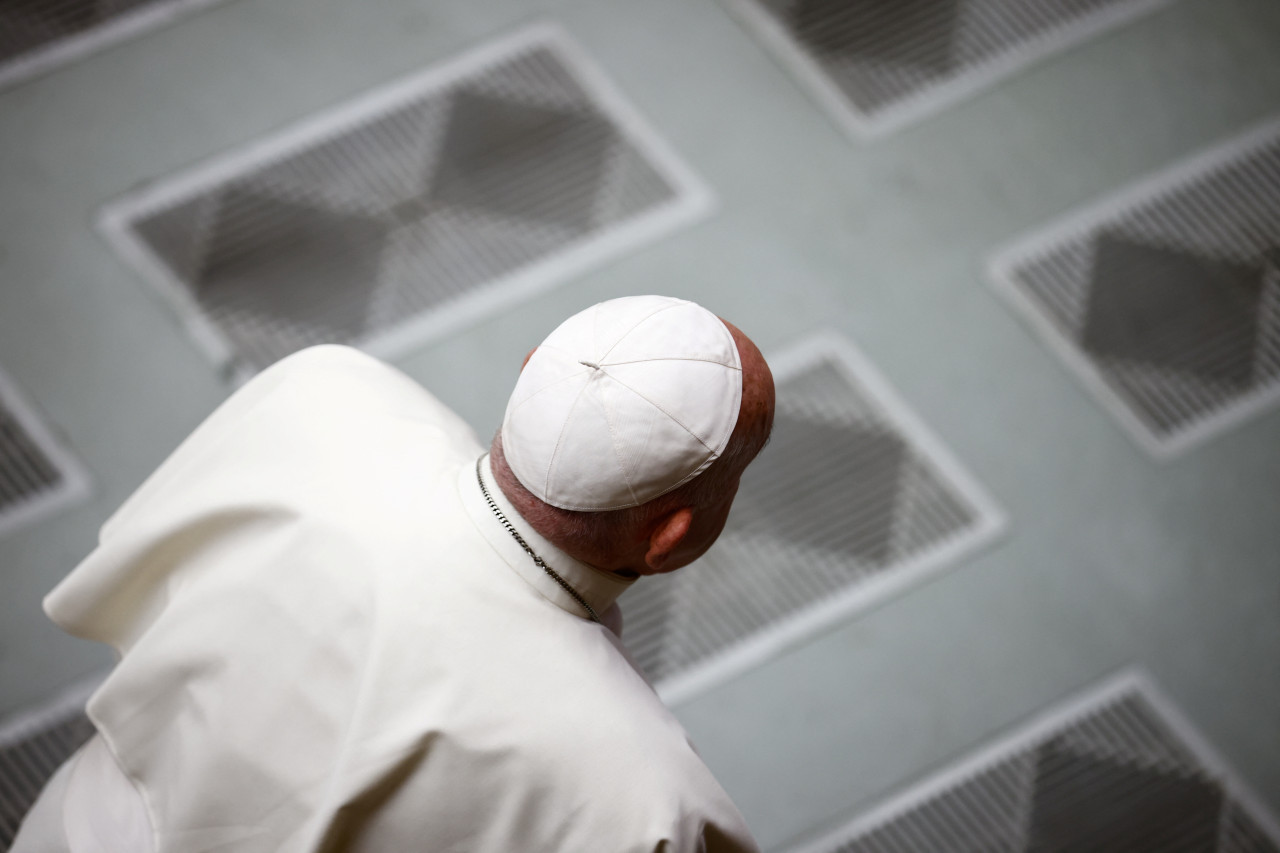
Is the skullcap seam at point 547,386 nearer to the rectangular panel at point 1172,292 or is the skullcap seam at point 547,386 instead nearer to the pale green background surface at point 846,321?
the pale green background surface at point 846,321

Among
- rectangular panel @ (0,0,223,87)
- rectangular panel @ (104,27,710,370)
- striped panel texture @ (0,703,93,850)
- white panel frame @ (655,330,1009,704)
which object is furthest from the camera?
rectangular panel @ (0,0,223,87)

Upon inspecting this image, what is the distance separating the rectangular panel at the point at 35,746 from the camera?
2258 mm

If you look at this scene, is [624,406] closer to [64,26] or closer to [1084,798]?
[1084,798]

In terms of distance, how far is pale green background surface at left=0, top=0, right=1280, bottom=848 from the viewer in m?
2.40

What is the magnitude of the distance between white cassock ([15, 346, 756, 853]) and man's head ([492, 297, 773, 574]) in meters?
0.07

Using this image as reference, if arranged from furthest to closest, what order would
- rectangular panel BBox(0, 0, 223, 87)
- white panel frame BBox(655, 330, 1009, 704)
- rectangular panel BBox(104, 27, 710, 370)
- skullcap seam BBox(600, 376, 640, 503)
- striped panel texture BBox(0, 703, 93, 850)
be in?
rectangular panel BBox(0, 0, 223, 87)
rectangular panel BBox(104, 27, 710, 370)
white panel frame BBox(655, 330, 1009, 704)
striped panel texture BBox(0, 703, 93, 850)
skullcap seam BBox(600, 376, 640, 503)

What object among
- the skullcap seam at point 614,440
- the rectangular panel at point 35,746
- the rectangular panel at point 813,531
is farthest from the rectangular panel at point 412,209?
the skullcap seam at point 614,440

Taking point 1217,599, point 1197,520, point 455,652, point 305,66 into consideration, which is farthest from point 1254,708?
point 305,66

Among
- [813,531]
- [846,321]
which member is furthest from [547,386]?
[846,321]

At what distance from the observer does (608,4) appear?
2.90 metres

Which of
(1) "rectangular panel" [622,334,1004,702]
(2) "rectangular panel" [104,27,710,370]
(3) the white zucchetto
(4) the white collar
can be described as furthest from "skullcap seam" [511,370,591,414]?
(2) "rectangular panel" [104,27,710,370]

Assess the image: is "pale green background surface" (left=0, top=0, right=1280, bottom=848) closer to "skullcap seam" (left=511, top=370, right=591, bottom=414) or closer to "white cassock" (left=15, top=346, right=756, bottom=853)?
"white cassock" (left=15, top=346, right=756, bottom=853)

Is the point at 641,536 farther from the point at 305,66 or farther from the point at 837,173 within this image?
the point at 305,66

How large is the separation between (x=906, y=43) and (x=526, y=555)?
7.54 ft
